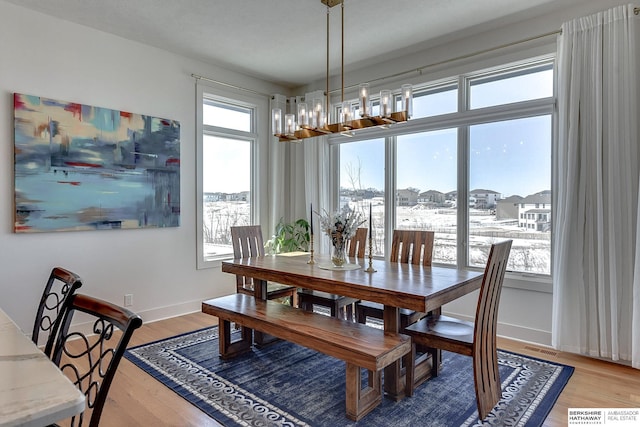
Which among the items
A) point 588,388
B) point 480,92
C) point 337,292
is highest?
point 480,92

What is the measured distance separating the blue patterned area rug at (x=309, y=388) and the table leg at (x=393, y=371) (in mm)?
61

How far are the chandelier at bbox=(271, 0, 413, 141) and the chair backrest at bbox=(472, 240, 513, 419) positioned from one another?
1.13 metres

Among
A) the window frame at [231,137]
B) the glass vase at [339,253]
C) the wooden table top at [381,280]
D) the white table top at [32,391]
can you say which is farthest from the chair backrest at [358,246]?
the white table top at [32,391]

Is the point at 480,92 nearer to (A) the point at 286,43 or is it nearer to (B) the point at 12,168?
(A) the point at 286,43

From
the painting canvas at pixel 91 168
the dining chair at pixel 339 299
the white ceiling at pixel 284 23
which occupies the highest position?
the white ceiling at pixel 284 23

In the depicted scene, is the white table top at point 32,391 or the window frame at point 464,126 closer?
the white table top at point 32,391

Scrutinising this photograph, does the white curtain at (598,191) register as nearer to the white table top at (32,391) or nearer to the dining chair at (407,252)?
the dining chair at (407,252)

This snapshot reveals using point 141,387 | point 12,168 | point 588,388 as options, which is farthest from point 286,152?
point 588,388

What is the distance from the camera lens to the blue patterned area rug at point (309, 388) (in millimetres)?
2250

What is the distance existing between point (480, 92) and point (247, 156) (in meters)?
2.95

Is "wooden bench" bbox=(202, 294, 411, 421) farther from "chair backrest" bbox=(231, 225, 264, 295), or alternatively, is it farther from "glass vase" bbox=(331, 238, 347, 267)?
"chair backrest" bbox=(231, 225, 264, 295)

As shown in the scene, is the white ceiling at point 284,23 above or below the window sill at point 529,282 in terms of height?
above

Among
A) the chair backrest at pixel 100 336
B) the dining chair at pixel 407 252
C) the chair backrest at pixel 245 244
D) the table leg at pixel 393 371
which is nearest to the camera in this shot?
the chair backrest at pixel 100 336

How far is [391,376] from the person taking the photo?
2479mm
